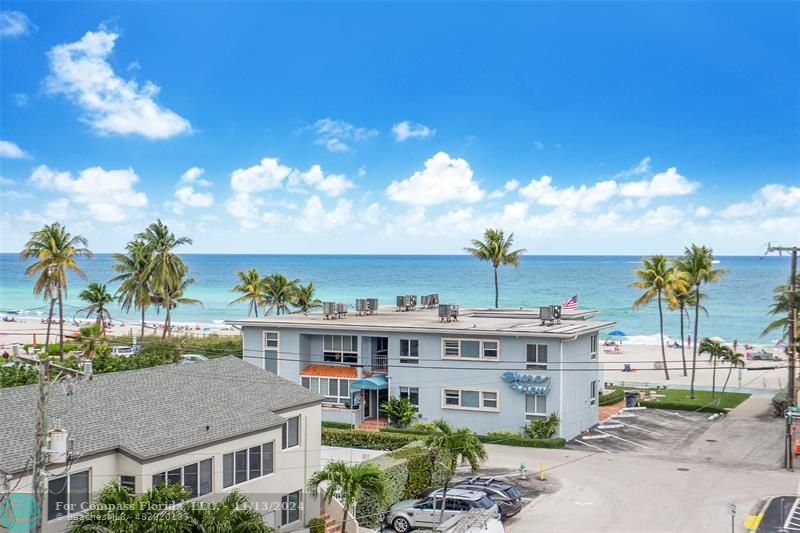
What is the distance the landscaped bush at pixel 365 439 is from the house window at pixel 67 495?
19.1 metres

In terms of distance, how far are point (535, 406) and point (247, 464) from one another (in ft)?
70.3

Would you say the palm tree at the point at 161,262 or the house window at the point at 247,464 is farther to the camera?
the palm tree at the point at 161,262

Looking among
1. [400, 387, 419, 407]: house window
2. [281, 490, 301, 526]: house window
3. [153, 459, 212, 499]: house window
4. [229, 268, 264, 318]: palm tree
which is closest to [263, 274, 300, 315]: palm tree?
[229, 268, 264, 318]: palm tree

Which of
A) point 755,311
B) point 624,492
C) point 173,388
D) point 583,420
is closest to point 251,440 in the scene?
point 173,388

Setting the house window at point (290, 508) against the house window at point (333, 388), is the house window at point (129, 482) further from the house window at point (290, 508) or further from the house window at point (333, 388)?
the house window at point (333, 388)

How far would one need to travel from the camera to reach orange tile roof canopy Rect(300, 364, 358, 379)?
149ft

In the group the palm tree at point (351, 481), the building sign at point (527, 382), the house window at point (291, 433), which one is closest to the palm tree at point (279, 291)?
the building sign at point (527, 382)

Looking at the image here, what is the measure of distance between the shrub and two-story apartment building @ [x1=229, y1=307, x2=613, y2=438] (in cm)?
1695

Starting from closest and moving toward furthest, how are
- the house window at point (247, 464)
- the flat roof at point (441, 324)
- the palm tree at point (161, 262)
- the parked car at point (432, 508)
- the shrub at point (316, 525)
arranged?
the house window at point (247, 464), the shrub at point (316, 525), the parked car at point (432, 508), the flat roof at point (441, 324), the palm tree at point (161, 262)

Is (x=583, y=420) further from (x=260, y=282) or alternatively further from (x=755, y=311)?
(x=755, y=311)

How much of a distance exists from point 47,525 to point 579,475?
78.1 feet

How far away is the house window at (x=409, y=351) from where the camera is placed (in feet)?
147

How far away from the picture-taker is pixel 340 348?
1827 inches

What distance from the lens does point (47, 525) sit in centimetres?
1952
